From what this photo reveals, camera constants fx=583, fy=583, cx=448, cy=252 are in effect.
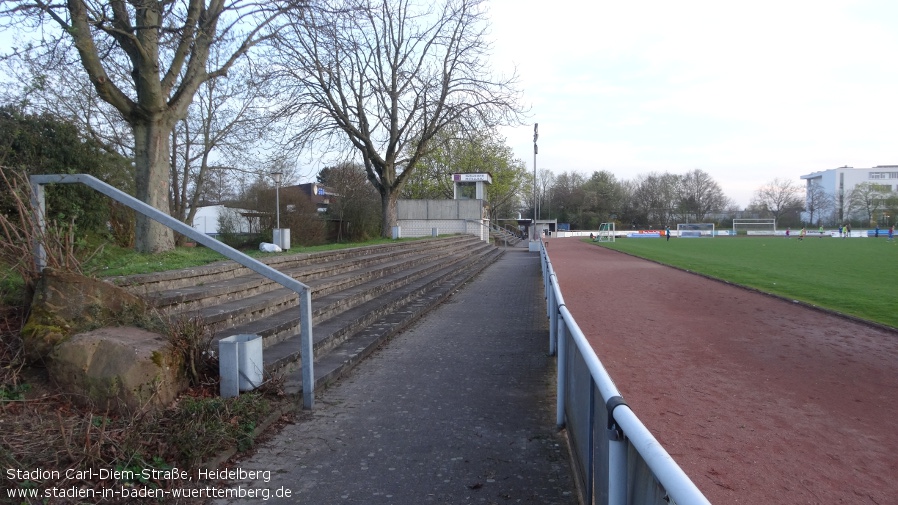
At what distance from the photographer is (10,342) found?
4492mm

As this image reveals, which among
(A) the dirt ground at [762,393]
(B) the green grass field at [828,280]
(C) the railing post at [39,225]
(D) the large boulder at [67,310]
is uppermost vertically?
(C) the railing post at [39,225]

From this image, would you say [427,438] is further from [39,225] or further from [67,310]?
[39,225]

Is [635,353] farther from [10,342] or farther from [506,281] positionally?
[506,281]

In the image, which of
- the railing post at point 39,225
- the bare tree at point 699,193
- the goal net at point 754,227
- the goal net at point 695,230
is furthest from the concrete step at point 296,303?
the bare tree at point 699,193

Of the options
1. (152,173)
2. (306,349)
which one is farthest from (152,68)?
(306,349)

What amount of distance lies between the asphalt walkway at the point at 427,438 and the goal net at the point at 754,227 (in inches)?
3097

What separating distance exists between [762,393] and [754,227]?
8105 centimetres

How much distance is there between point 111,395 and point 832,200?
115807mm

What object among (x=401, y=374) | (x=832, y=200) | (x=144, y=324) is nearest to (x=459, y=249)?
(x=401, y=374)

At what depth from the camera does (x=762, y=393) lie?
6605 mm

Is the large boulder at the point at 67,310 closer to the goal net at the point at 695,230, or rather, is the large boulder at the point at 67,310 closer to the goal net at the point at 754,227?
the goal net at the point at 695,230

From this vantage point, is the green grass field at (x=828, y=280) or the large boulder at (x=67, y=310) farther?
the green grass field at (x=828, y=280)

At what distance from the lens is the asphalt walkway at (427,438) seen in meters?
3.74

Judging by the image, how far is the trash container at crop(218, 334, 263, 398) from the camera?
462 centimetres
